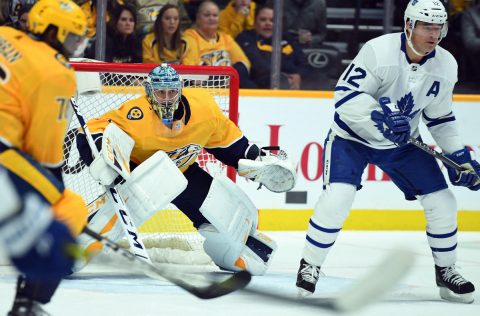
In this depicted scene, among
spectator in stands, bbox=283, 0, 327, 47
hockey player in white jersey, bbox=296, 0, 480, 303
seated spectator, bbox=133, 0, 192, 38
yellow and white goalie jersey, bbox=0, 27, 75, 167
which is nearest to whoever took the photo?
yellow and white goalie jersey, bbox=0, 27, 75, 167

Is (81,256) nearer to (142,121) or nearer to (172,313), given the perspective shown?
(172,313)

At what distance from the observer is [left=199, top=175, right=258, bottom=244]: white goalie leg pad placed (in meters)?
4.57

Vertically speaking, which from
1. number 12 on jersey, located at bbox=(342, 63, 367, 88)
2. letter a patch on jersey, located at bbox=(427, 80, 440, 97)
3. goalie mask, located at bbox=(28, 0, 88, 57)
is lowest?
letter a patch on jersey, located at bbox=(427, 80, 440, 97)

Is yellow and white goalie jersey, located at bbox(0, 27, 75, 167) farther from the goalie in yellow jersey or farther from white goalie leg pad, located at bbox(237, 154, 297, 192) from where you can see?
white goalie leg pad, located at bbox(237, 154, 297, 192)

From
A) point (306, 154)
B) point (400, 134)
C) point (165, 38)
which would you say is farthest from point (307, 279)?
point (165, 38)

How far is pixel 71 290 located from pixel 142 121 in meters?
0.74

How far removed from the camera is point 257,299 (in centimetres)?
343

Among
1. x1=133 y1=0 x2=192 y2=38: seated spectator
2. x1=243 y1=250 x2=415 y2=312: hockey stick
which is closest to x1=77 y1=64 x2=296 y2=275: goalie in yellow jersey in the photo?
x1=133 y1=0 x2=192 y2=38: seated spectator

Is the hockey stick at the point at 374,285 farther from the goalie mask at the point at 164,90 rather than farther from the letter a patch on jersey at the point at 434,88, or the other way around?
the goalie mask at the point at 164,90

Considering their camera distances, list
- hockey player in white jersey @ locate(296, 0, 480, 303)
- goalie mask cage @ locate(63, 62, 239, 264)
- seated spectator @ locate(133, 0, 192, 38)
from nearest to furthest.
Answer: hockey player in white jersey @ locate(296, 0, 480, 303)
goalie mask cage @ locate(63, 62, 239, 264)
seated spectator @ locate(133, 0, 192, 38)

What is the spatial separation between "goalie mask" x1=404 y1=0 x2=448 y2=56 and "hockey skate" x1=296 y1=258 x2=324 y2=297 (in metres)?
0.91

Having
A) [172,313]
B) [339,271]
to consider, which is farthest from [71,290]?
[339,271]

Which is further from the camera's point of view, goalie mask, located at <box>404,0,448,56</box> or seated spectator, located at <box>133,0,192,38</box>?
seated spectator, located at <box>133,0,192,38</box>

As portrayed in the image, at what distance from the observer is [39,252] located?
2.61 m
